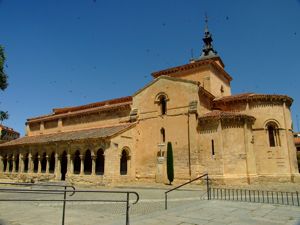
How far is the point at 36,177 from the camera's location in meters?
29.6

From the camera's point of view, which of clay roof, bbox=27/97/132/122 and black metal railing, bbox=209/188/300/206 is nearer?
black metal railing, bbox=209/188/300/206

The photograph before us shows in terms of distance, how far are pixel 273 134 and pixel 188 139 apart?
806 cm

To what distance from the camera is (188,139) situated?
23.6 m

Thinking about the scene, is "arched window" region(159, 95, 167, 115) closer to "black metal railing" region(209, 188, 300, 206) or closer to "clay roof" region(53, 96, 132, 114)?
"clay roof" region(53, 96, 132, 114)

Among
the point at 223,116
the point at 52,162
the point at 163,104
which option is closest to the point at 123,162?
the point at 163,104

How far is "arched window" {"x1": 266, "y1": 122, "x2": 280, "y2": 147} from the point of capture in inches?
945

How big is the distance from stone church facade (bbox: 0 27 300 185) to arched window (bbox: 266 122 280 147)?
0.08 metres

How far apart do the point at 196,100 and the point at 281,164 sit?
30.7ft

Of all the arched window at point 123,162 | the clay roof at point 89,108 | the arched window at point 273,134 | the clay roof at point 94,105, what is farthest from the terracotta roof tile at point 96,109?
the arched window at point 273,134

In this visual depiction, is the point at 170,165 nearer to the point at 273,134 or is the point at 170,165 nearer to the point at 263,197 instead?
the point at 273,134

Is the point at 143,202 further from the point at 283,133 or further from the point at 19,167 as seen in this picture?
the point at 19,167

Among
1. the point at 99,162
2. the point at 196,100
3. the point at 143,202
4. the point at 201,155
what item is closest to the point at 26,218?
the point at 143,202

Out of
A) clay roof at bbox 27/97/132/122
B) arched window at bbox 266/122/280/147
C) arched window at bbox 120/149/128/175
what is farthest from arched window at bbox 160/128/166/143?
arched window at bbox 266/122/280/147

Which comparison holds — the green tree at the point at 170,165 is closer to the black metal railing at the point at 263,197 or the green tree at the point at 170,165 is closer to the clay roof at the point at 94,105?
the black metal railing at the point at 263,197
